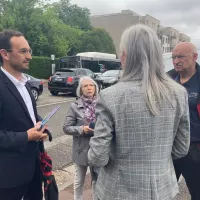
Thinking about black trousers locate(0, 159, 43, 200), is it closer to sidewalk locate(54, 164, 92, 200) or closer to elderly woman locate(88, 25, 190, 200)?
elderly woman locate(88, 25, 190, 200)

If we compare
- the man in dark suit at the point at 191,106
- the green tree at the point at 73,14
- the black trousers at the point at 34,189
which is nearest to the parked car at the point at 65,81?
the man in dark suit at the point at 191,106

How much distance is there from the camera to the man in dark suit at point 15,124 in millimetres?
2023

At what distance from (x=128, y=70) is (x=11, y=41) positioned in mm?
1024

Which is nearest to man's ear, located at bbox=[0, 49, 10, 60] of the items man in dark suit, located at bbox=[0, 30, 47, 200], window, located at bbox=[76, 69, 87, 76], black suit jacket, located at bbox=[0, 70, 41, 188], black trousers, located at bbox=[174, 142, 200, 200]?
man in dark suit, located at bbox=[0, 30, 47, 200]

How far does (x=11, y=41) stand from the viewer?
7.20 feet

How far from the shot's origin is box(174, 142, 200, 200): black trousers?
108 inches

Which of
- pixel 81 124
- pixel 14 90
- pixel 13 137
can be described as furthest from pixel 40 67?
pixel 13 137

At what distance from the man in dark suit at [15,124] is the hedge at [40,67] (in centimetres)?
2630

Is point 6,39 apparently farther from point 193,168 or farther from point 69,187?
point 69,187

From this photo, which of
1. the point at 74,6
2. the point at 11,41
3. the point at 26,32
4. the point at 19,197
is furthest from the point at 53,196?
the point at 74,6

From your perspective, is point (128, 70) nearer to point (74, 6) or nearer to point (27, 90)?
point (27, 90)

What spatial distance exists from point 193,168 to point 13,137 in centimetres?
179

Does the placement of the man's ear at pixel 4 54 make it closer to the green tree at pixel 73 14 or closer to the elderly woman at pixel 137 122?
the elderly woman at pixel 137 122

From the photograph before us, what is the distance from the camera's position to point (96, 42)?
139 ft
